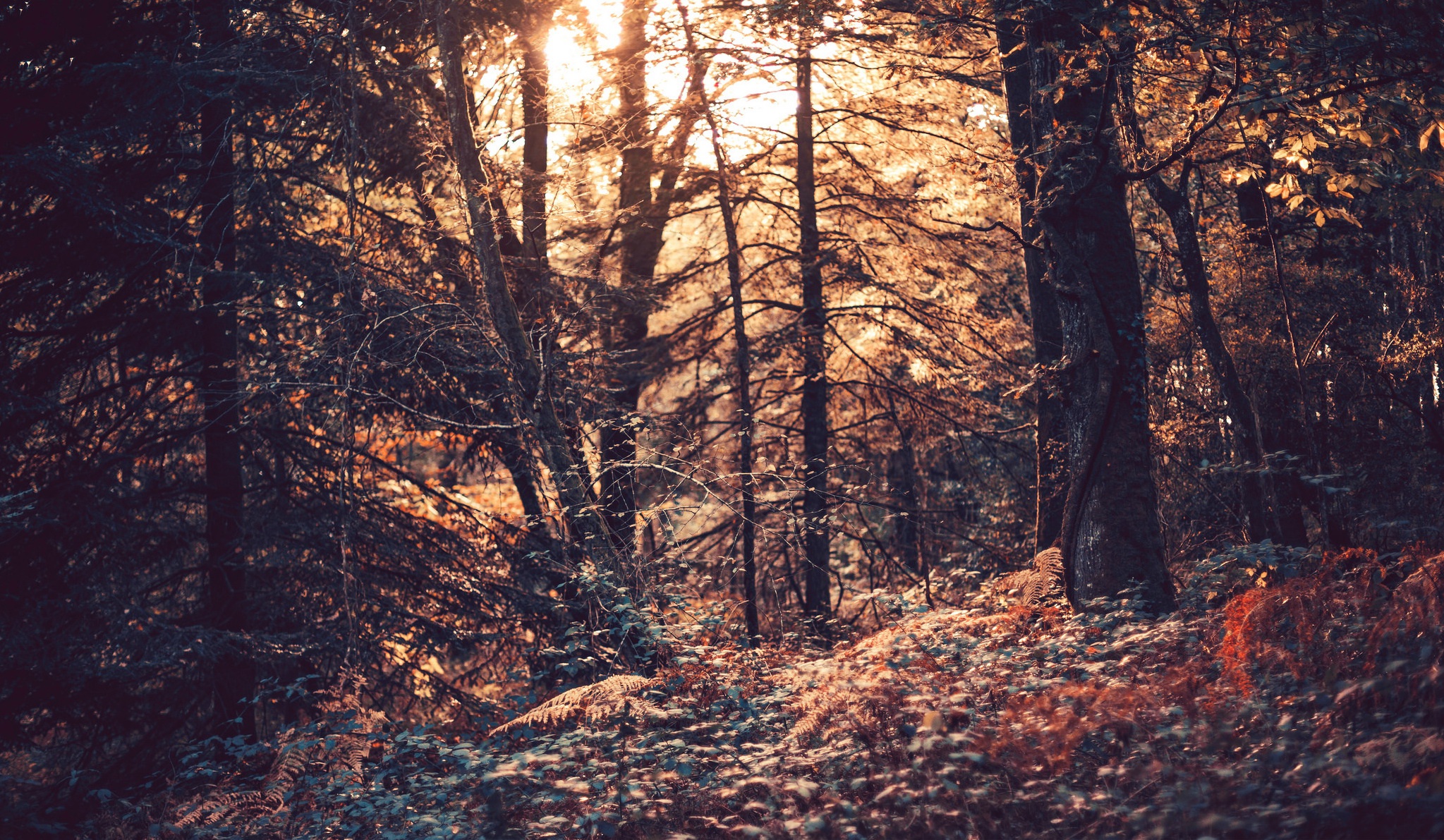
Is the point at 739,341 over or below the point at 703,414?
over

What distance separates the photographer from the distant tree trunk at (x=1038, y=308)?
842cm

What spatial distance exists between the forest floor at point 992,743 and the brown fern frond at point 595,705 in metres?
0.02

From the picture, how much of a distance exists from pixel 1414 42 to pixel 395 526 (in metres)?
10.5

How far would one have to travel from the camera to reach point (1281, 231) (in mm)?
11055

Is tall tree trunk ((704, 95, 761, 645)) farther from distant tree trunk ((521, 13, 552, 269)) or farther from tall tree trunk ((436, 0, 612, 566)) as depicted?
tall tree trunk ((436, 0, 612, 566))

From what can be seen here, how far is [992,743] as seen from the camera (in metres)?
4.77

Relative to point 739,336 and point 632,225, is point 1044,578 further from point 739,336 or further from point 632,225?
point 632,225

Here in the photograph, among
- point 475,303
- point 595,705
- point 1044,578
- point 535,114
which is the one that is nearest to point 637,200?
point 535,114

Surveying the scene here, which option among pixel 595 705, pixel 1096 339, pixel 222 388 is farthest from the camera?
pixel 222 388

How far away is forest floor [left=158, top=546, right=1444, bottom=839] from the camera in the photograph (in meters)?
4.02

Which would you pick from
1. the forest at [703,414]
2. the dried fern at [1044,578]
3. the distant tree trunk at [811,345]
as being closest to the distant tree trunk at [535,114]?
the forest at [703,414]

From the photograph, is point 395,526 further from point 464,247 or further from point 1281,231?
point 1281,231

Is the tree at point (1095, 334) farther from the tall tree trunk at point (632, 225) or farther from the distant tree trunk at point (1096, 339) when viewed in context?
the tall tree trunk at point (632, 225)

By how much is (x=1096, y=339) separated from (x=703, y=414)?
6760 millimetres
